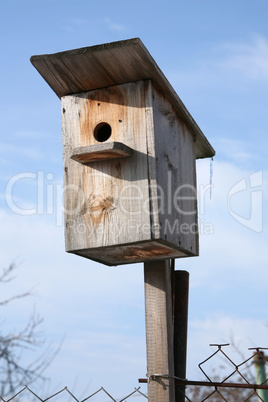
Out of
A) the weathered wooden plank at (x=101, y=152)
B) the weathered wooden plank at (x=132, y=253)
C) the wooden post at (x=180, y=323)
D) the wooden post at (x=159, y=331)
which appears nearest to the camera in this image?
the weathered wooden plank at (x=101, y=152)

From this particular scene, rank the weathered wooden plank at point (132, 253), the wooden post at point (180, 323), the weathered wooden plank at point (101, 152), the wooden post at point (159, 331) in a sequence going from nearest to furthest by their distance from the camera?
the weathered wooden plank at point (101, 152) < the weathered wooden plank at point (132, 253) < the wooden post at point (159, 331) < the wooden post at point (180, 323)

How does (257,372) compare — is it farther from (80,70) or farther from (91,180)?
(80,70)

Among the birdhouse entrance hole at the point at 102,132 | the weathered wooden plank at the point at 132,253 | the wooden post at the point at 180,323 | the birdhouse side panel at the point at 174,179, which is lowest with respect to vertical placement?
the wooden post at the point at 180,323

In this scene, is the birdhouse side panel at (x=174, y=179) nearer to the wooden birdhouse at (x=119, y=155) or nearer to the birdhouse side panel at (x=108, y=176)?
the wooden birdhouse at (x=119, y=155)

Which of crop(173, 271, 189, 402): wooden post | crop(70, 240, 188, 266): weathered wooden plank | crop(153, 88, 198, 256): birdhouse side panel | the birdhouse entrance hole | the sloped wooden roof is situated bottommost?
crop(173, 271, 189, 402): wooden post

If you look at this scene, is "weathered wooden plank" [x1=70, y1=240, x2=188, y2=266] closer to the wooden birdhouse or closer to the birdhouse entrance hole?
the wooden birdhouse

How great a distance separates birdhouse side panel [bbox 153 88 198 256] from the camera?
3580mm

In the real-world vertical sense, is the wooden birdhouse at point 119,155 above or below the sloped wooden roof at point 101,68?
below

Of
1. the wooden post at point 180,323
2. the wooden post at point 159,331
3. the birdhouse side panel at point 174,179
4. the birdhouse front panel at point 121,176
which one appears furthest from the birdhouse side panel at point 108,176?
the wooden post at point 180,323

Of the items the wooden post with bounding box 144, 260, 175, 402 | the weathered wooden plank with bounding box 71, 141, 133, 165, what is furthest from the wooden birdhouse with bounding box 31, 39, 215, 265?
the wooden post with bounding box 144, 260, 175, 402

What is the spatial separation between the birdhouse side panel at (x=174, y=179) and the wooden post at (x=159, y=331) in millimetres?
263

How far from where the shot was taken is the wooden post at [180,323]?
3.89 m

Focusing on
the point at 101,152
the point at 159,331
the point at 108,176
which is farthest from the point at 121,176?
the point at 159,331

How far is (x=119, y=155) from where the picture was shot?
11.5 ft
